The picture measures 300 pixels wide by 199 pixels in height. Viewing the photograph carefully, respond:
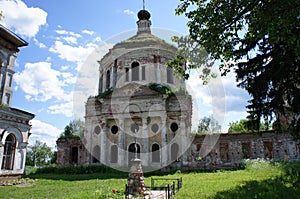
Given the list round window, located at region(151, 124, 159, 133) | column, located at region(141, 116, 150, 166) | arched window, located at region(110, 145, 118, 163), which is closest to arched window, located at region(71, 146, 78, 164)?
arched window, located at region(110, 145, 118, 163)

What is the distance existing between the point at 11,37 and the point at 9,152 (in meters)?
6.27

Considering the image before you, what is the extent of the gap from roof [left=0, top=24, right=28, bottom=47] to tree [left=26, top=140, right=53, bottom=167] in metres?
61.6

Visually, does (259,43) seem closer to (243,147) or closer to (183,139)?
(183,139)

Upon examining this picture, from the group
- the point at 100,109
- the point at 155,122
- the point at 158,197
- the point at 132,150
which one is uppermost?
the point at 100,109

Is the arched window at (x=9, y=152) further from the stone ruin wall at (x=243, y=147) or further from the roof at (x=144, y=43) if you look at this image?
the roof at (x=144, y=43)

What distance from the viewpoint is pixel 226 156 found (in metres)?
25.6

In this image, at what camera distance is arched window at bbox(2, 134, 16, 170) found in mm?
13172

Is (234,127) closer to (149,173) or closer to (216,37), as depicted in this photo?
(149,173)

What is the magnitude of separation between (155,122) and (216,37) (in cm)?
1588

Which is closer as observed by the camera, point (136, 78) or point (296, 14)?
point (296, 14)

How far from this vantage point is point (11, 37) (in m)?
12.2

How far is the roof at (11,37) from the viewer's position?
11.3 m

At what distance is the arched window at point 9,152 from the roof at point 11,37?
Answer: 5.09m

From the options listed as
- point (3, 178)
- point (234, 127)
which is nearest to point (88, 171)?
point (3, 178)
